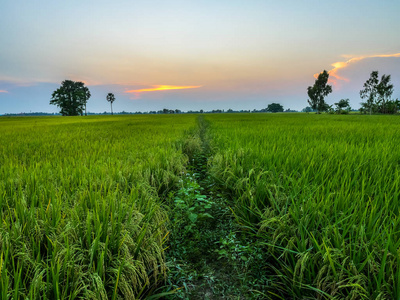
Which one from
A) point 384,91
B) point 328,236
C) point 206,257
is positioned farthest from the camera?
point 384,91

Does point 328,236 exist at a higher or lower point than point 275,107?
lower

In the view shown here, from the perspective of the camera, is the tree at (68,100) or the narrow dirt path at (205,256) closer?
the narrow dirt path at (205,256)

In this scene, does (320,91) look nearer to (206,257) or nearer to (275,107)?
(206,257)

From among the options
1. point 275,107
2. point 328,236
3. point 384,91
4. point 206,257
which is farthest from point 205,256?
point 275,107

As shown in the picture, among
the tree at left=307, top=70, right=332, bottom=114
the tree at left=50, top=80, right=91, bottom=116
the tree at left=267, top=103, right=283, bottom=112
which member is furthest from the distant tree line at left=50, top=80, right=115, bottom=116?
the tree at left=267, top=103, right=283, bottom=112

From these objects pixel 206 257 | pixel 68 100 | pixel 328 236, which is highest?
pixel 68 100

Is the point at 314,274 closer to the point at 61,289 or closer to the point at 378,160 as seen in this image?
the point at 61,289

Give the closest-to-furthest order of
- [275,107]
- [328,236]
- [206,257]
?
[328,236]
[206,257]
[275,107]

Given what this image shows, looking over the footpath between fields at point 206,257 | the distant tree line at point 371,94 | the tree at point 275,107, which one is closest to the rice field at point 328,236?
the footpath between fields at point 206,257

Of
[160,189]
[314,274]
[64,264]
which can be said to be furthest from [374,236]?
[160,189]

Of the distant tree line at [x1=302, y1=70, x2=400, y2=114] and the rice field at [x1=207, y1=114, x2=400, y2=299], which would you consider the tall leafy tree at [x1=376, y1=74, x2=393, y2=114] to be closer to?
the distant tree line at [x1=302, y1=70, x2=400, y2=114]

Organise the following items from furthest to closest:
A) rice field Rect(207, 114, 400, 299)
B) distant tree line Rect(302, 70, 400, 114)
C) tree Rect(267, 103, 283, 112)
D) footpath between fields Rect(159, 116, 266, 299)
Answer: tree Rect(267, 103, 283, 112), distant tree line Rect(302, 70, 400, 114), footpath between fields Rect(159, 116, 266, 299), rice field Rect(207, 114, 400, 299)

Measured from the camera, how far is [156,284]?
145 cm

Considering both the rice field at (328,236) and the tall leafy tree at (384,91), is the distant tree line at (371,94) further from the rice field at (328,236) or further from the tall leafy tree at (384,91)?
the rice field at (328,236)
